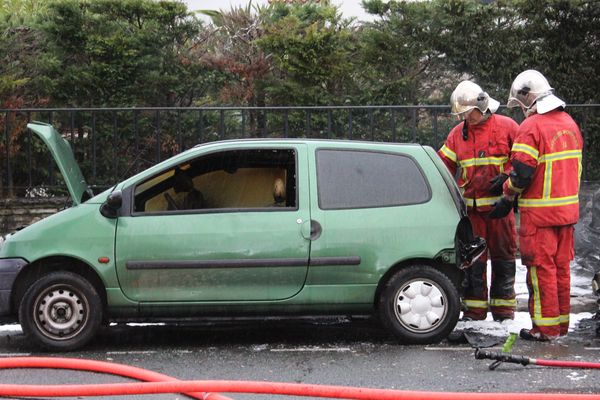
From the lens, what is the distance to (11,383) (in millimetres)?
5930

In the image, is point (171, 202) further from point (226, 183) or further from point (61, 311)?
point (61, 311)

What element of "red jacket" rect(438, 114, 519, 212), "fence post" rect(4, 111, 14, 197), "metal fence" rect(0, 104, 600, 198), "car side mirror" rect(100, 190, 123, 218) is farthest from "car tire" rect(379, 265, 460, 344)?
"fence post" rect(4, 111, 14, 197)

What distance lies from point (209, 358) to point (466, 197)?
2.52 metres

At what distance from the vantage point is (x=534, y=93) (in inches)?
288

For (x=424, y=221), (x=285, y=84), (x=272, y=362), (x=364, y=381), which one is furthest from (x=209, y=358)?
(x=285, y=84)

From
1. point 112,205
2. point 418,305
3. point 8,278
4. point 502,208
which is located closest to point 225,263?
point 112,205

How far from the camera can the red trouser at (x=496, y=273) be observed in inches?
308

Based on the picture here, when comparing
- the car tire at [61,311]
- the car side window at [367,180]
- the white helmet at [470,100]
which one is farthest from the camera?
the white helmet at [470,100]

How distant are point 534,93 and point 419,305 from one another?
1833 millimetres

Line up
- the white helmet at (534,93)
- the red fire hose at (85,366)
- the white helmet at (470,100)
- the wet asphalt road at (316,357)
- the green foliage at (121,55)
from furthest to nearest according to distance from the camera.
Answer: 1. the green foliage at (121,55)
2. the white helmet at (470,100)
3. the white helmet at (534,93)
4. the wet asphalt road at (316,357)
5. the red fire hose at (85,366)

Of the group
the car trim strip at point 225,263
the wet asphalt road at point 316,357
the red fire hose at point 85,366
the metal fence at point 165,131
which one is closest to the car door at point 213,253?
the car trim strip at point 225,263

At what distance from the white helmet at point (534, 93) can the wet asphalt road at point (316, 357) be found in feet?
5.68

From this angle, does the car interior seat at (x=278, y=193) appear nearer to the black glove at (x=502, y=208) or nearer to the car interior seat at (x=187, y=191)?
the car interior seat at (x=187, y=191)

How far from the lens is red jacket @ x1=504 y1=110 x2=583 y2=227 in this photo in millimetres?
7098
